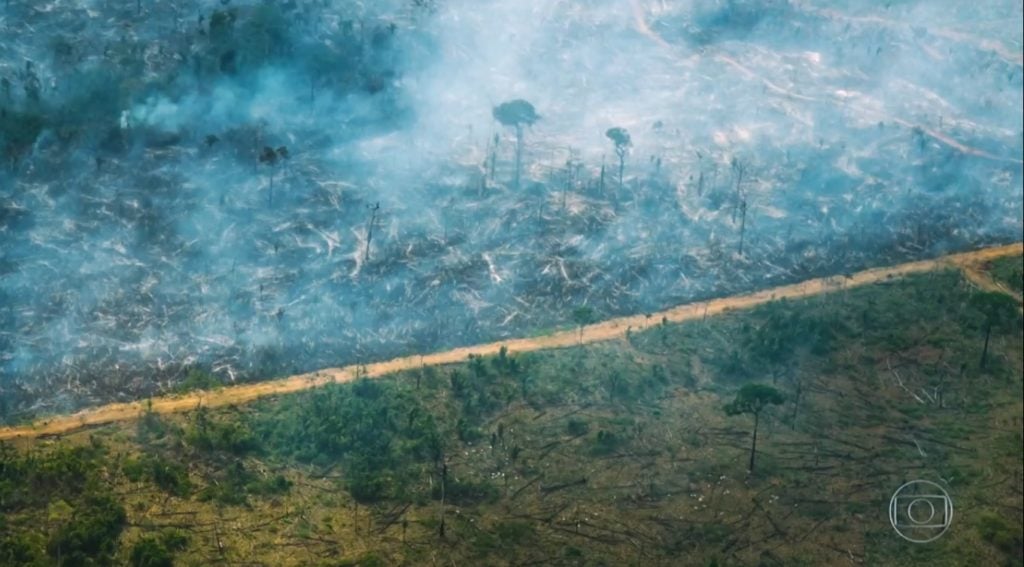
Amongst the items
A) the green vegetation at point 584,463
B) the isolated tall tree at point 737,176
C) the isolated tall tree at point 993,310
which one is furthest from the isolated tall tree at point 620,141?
the isolated tall tree at point 993,310

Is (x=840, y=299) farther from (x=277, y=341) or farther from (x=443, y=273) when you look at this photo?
(x=277, y=341)

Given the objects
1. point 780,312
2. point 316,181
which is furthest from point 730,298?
point 316,181

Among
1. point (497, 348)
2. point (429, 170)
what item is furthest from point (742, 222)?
point (497, 348)

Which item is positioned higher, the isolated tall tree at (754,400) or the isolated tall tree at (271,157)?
the isolated tall tree at (271,157)

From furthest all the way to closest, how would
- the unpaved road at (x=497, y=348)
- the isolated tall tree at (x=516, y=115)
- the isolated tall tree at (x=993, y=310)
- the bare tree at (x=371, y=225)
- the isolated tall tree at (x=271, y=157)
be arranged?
the isolated tall tree at (x=516, y=115), the isolated tall tree at (x=271, y=157), the bare tree at (x=371, y=225), the isolated tall tree at (x=993, y=310), the unpaved road at (x=497, y=348)
